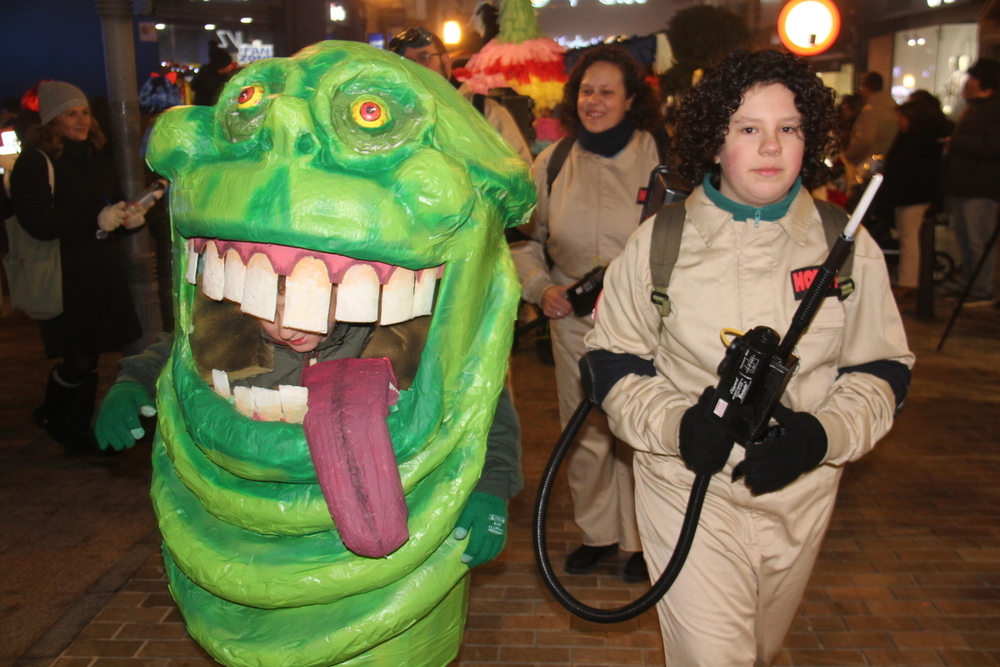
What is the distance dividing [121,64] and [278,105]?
4.41 m

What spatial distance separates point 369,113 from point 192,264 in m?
0.49

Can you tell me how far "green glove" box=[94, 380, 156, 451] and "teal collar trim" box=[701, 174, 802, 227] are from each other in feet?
4.72

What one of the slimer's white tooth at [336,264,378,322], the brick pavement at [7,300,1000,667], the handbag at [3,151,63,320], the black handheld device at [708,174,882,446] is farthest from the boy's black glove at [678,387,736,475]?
the handbag at [3,151,63,320]

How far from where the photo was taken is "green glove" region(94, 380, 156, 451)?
2.15 m

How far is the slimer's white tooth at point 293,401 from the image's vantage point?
6.07 feet

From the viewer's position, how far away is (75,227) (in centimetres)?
453

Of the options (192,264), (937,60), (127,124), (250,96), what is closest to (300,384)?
(192,264)

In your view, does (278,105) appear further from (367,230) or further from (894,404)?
(894,404)

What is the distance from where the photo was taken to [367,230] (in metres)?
1.66

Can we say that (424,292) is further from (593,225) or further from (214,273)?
(593,225)

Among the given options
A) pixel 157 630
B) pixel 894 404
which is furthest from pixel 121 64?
pixel 894 404

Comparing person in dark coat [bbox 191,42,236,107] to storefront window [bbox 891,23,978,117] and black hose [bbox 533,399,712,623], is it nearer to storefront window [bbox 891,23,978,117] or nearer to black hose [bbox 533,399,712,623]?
black hose [bbox 533,399,712,623]

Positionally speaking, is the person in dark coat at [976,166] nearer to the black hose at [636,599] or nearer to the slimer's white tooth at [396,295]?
the black hose at [636,599]

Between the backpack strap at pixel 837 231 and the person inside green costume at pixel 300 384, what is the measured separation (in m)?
0.83
